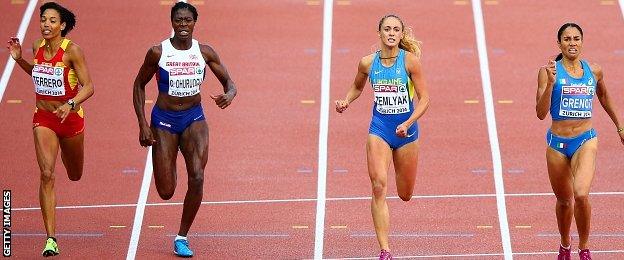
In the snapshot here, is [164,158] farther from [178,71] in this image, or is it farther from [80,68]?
[80,68]

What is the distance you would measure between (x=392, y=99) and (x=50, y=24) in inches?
107

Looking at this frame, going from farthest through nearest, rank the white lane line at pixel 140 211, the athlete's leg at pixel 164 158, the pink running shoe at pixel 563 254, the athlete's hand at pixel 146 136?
the white lane line at pixel 140 211 → the athlete's leg at pixel 164 158 → the athlete's hand at pixel 146 136 → the pink running shoe at pixel 563 254

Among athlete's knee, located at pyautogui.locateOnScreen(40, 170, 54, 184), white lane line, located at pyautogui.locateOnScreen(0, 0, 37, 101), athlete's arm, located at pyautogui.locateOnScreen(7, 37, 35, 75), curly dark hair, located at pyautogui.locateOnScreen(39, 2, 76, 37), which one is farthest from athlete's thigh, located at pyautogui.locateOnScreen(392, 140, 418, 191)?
white lane line, located at pyautogui.locateOnScreen(0, 0, 37, 101)

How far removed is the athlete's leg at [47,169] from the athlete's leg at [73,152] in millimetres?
255

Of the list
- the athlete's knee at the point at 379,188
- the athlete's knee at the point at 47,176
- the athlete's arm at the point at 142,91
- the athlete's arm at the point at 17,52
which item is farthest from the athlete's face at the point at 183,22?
the athlete's knee at the point at 379,188

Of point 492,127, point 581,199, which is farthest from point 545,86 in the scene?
point 492,127

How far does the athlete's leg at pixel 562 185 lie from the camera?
1261cm

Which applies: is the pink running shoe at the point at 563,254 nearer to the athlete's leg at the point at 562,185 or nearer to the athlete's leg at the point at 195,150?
the athlete's leg at the point at 562,185

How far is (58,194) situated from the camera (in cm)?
1556

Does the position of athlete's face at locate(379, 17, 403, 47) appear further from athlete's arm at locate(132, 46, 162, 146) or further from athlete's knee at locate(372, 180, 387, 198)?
athlete's arm at locate(132, 46, 162, 146)

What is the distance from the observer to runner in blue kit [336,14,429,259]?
12.6 meters

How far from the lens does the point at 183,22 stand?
13.1 metres

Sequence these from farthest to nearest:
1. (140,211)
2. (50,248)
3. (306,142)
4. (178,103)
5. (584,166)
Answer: (306,142), (140,211), (178,103), (50,248), (584,166)

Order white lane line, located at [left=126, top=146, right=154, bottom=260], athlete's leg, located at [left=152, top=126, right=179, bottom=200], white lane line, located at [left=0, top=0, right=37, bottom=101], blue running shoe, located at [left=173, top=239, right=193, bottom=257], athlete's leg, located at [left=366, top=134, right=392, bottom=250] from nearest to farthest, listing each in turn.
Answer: athlete's leg, located at [left=366, top=134, right=392, bottom=250] < athlete's leg, located at [left=152, top=126, right=179, bottom=200] < blue running shoe, located at [left=173, top=239, right=193, bottom=257] < white lane line, located at [left=126, top=146, right=154, bottom=260] < white lane line, located at [left=0, top=0, right=37, bottom=101]
